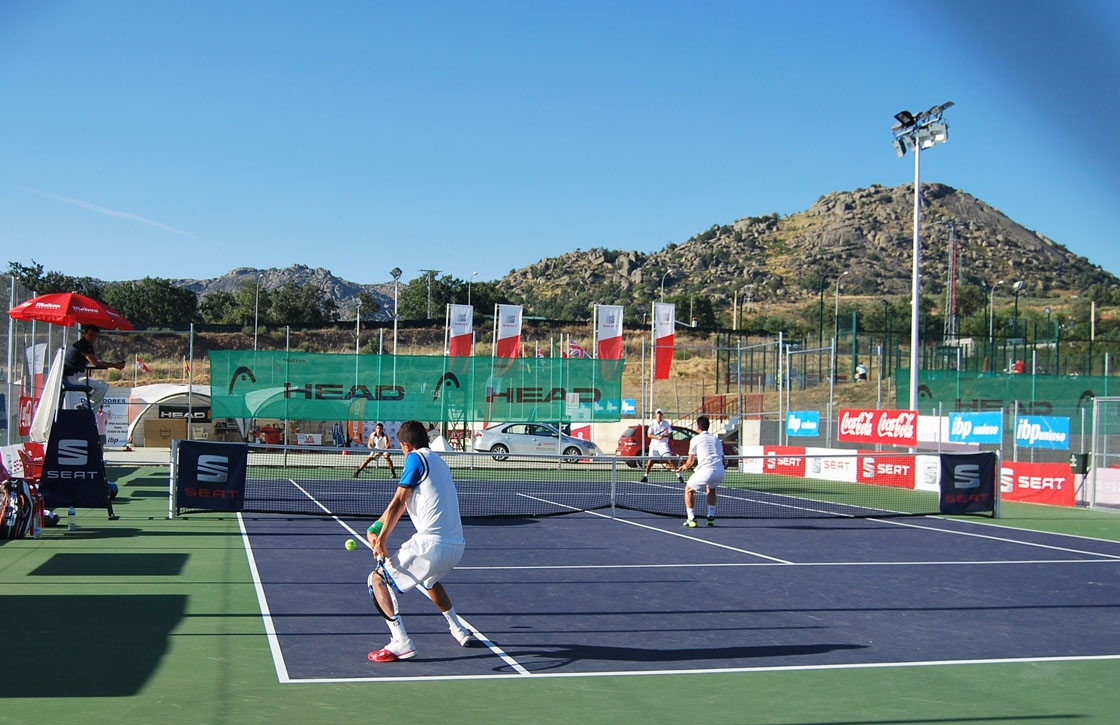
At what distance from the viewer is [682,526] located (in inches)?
704

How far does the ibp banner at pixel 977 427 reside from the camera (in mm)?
26433

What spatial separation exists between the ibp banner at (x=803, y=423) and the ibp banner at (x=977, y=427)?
4835 millimetres

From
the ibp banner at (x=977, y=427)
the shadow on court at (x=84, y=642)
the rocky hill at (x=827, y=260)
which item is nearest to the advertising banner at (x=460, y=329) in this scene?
the ibp banner at (x=977, y=427)

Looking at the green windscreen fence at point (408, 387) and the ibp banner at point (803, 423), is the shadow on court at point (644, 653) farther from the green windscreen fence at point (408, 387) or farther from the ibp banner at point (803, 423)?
the ibp banner at point (803, 423)

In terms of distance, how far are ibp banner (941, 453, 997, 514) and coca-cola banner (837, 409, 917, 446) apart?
7362mm

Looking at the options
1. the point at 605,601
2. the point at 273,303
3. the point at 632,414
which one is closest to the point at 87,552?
the point at 605,601

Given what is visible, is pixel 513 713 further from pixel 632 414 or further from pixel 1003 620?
pixel 632 414

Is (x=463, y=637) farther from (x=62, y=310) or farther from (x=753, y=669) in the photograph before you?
(x=62, y=310)

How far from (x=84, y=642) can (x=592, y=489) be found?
1863 cm

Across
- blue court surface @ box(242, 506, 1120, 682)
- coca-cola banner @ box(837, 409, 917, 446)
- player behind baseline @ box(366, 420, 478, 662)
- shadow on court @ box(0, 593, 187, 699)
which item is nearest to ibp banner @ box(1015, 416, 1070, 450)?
coca-cola banner @ box(837, 409, 917, 446)

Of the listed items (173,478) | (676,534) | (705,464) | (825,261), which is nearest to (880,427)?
(705,464)

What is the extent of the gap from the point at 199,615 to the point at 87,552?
4.51 meters

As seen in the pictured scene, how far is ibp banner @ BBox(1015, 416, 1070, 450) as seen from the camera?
24694mm

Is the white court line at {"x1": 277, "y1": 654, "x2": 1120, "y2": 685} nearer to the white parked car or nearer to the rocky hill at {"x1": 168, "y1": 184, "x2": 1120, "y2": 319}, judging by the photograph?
the white parked car
